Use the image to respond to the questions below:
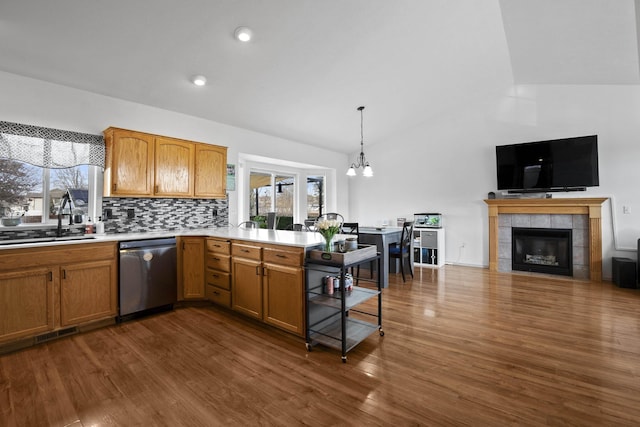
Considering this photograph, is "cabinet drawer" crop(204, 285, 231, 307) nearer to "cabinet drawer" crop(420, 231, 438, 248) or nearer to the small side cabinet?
the small side cabinet

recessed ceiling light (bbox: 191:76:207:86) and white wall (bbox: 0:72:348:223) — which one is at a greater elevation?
recessed ceiling light (bbox: 191:76:207:86)

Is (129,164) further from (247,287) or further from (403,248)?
(403,248)

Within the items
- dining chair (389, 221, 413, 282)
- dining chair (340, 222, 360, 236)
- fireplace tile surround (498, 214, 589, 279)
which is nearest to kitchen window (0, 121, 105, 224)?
dining chair (340, 222, 360, 236)

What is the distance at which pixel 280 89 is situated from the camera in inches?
156

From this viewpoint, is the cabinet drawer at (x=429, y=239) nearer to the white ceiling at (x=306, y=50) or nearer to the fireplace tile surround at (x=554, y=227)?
the fireplace tile surround at (x=554, y=227)

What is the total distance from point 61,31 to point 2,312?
7.87ft

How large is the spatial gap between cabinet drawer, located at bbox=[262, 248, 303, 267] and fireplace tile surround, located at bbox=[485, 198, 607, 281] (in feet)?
14.3

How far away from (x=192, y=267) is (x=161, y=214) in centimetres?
98

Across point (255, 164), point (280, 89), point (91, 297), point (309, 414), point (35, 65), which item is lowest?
point (309, 414)

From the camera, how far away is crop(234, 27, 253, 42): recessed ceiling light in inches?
110

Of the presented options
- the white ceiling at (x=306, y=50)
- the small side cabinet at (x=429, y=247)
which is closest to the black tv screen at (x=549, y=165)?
the white ceiling at (x=306, y=50)

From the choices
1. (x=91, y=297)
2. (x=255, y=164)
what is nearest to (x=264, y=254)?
(x=91, y=297)

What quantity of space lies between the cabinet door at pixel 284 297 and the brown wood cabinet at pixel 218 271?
0.66 meters

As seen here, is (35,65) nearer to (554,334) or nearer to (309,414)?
(309,414)
